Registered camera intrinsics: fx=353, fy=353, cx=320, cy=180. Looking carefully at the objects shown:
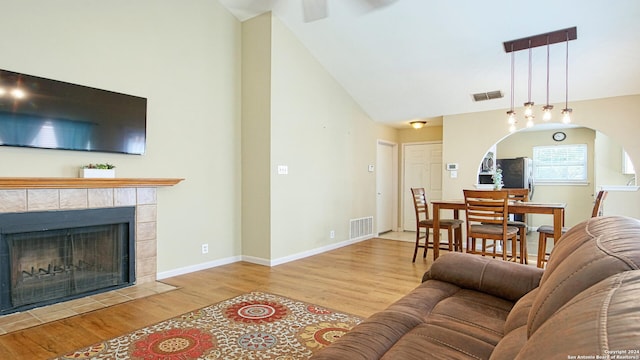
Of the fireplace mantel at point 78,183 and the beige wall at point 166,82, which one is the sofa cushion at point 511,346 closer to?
the fireplace mantel at point 78,183

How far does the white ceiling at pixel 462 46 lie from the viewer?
3895 millimetres

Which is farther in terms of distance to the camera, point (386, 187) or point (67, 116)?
point (386, 187)

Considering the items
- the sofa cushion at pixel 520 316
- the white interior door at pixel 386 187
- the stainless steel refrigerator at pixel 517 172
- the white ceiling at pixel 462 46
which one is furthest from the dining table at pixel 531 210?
the stainless steel refrigerator at pixel 517 172

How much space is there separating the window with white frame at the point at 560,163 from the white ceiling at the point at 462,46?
9.27ft

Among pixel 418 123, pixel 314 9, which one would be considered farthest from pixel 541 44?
pixel 314 9

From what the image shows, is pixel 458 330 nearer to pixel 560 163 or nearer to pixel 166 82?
pixel 166 82

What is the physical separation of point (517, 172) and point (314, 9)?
586 centimetres

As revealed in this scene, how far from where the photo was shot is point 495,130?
575 centimetres

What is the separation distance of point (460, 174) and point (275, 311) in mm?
4362

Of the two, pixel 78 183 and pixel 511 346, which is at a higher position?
pixel 78 183

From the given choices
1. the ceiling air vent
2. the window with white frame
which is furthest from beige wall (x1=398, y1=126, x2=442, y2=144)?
the window with white frame

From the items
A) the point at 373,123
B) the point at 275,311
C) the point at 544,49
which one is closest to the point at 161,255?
the point at 275,311

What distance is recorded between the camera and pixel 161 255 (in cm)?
402

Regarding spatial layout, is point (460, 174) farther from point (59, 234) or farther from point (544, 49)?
point (59, 234)
